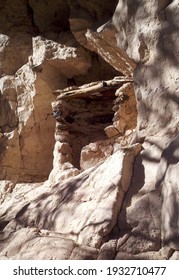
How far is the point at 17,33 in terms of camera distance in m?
6.52

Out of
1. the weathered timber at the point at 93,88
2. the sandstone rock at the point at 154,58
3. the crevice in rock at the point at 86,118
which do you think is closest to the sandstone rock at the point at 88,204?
the sandstone rock at the point at 154,58

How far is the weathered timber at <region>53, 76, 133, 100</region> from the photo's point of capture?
5.06 m

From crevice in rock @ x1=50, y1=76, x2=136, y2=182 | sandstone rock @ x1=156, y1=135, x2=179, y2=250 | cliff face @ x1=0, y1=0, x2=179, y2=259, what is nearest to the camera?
sandstone rock @ x1=156, y1=135, x2=179, y2=250

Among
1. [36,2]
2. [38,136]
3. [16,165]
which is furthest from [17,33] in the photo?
[16,165]

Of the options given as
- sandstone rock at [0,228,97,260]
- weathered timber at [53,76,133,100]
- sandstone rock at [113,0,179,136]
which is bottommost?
sandstone rock at [0,228,97,260]

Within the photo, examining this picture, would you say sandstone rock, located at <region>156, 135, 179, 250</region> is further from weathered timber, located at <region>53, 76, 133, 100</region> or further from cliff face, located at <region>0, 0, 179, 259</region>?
weathered timber, located at <region>53, 76, 133, 100</region>

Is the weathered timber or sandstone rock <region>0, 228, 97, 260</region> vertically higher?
the weathered timber

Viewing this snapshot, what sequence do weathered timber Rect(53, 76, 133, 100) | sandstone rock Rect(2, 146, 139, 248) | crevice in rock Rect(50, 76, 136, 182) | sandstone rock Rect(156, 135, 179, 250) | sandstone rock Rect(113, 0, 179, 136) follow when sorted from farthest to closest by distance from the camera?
weathered timber Rect(53, 76, 133, 100) < crevice in rock Rect(50, 76, 136, 182) < sandstone rock Rect(113, 0, 179, 136) < sandstone rock Rect(2, 146, 139, 248) < sandstone rock Rect(156, 135, 179, 250)

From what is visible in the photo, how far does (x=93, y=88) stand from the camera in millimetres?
5230

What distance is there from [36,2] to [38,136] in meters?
2.28

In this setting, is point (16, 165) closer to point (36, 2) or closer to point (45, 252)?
point (36, 2)

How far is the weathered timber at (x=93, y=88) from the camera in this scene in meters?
5.06

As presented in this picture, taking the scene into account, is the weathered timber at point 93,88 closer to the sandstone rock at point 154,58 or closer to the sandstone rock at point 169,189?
the sandstone rock at point 154,58

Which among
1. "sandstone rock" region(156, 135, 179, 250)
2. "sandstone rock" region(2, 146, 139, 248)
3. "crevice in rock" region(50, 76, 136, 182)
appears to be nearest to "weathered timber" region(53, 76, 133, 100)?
"crevice in rock" region(50, 76, 136, 182)
